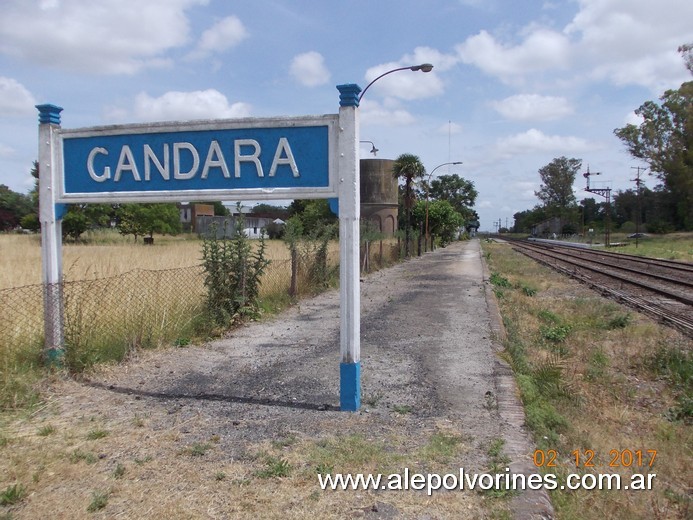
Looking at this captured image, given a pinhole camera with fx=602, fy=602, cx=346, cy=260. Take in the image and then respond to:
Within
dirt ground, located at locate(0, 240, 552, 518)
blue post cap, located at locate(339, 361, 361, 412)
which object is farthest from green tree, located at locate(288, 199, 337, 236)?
dirt ground, located at locate(0, 240, 552, 518)

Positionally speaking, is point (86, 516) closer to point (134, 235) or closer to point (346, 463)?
point (346, 463)

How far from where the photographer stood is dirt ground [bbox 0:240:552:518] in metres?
3.40

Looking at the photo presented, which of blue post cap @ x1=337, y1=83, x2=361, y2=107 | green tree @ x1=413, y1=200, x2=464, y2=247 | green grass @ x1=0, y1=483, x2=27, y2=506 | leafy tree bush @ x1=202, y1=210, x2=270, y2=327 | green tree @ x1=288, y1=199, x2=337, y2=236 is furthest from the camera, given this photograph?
green tree @ x1=413, y1=200, x2=464, y2=247

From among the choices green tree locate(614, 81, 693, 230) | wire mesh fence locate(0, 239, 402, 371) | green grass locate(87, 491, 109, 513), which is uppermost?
green tree locate(614, 81, 693, 230)

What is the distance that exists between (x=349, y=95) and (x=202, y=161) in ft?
4.93

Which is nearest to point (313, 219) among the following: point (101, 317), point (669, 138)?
point (101, 317)

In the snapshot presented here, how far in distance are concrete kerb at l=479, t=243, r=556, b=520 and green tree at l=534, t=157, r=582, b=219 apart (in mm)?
120625

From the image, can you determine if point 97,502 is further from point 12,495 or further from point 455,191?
point 455,191

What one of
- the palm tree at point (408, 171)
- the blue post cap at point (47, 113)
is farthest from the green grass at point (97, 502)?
the palm tree at point (408, 171)

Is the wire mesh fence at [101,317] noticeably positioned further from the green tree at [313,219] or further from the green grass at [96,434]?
the green tree at [313,219]

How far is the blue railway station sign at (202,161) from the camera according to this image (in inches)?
203

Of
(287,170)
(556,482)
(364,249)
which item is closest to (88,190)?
(287,170)

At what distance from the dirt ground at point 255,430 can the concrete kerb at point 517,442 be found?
0.04ft

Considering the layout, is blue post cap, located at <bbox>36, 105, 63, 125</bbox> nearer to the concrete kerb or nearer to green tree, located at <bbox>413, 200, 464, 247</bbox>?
the concrete kerb
